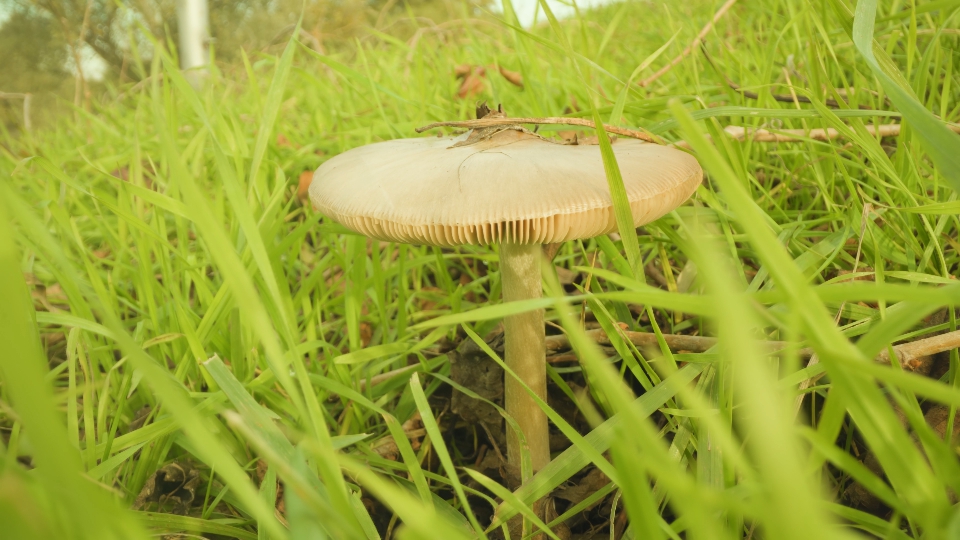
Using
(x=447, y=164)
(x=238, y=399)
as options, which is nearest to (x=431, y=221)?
(x=447, y=164)

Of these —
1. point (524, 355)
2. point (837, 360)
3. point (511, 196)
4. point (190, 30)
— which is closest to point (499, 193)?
point (511, 196)

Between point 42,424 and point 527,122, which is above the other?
point 527,122

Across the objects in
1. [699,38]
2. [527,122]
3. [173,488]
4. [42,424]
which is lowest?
[173,488]

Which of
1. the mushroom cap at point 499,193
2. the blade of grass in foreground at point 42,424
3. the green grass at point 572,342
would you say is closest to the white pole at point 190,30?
the green grass at point 572,342

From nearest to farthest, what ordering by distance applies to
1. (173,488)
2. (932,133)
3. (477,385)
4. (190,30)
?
1. (932,133)
2. (173,488)
3. (477,385)
4. (190,30)

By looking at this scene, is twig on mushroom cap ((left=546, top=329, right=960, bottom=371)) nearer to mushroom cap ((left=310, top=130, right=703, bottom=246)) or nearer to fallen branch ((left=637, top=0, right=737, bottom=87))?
mushroom cap ((left=310, top=130, right=703, bottom=246))

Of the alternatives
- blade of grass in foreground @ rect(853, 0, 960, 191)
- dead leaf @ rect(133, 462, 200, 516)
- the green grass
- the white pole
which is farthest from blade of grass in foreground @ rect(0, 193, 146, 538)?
the white pole

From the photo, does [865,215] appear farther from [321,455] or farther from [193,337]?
[193,337]

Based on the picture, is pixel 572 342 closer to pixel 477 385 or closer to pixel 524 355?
pixel 524 355
